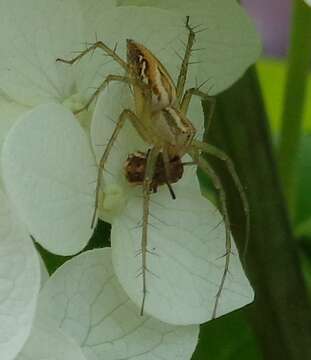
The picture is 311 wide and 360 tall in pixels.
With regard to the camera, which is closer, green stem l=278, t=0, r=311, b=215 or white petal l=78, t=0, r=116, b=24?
white petal l=78, t=0, r=116, b=24

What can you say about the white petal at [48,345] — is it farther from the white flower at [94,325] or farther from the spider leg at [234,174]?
the spider leg at [234,174]

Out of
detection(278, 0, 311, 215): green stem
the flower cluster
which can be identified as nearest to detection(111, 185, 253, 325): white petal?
the flower cluster

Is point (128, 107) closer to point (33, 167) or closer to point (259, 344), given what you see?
point (33, 167)

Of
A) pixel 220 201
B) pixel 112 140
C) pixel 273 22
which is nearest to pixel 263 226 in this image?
pixel 220 201

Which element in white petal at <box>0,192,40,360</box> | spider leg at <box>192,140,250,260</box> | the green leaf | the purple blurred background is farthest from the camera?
the purple blurred background

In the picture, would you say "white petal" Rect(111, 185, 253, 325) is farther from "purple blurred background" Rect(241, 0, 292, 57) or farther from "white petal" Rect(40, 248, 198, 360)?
"purple blurred background" Rect(241, 0, 292, 57)

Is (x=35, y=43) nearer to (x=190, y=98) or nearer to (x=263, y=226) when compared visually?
(x=190, y=98)
